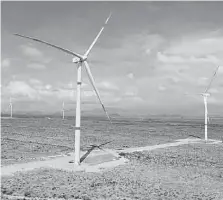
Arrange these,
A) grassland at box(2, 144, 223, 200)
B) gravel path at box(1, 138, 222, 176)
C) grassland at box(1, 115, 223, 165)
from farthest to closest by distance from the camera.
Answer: grassland at box(1, 115, 223, 165), gravel path at box(1, 138, 222, 176), grassland at box(2, 144, 223, 200)

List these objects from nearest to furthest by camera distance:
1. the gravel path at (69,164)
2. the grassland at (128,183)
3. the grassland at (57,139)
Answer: the grassland at (128,183), the gravel path at (69,164), the grassland at (57,139)

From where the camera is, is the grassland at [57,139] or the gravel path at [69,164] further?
the grassland at [57,139]

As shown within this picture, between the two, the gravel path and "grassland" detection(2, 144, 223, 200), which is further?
the gravel path

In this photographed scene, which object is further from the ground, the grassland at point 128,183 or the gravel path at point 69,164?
the gravel path at point 69,164

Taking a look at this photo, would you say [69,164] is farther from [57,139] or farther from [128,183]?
[57,139]

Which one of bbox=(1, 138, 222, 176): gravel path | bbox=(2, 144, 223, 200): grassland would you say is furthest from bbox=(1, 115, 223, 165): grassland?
bbox=(2, 144, 223, 200): grassland

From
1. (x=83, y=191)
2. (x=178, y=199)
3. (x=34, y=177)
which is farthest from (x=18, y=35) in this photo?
(x=178, y=199)

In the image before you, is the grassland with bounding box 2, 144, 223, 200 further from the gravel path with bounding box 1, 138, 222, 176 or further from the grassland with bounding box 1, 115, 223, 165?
the grassland with bounding box 1, 115, 223, 165

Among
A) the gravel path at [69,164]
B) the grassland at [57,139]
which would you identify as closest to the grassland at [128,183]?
the gravel path at [69,164]

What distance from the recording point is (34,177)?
1836cm

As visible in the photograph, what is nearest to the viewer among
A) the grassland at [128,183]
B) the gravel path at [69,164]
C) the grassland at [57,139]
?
the grassland at [128,183]

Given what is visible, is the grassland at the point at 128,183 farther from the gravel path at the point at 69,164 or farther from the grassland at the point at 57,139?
the grassland at the point at 57,139

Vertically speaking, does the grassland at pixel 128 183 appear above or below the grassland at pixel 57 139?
below

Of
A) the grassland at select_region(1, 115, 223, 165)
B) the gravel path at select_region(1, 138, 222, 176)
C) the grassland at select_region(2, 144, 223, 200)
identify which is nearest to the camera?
the grassland at select_region(2, 144, 223, 200)
